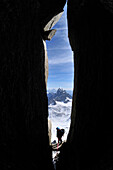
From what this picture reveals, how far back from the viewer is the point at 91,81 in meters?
6.96

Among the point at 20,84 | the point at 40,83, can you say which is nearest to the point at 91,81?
the point at 40,83

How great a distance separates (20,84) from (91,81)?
14.9 ft

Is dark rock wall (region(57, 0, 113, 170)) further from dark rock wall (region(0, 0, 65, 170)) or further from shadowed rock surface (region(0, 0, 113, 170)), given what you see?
dark rock wall (region(0, 0, 65, 170))

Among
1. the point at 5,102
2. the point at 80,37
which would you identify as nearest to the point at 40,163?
the point at 5,102

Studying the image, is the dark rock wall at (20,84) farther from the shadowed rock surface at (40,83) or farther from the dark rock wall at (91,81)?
the dark rock wall at (91,81)

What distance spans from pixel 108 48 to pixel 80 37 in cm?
211

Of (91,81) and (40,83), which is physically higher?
(91,81)

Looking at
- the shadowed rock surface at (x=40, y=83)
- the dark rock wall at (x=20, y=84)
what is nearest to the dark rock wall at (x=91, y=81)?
the shadowed rock surface at (x=40, y=83)

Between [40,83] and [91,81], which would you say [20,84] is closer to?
[40,83]

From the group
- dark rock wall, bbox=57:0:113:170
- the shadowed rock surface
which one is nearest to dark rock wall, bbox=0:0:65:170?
the shadowed rock surface

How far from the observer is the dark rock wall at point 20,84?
6.11m

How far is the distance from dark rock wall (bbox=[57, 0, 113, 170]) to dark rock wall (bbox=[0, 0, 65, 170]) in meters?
2.69

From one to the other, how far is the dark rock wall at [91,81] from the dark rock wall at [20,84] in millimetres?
2690

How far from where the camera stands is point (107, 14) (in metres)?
5.88
